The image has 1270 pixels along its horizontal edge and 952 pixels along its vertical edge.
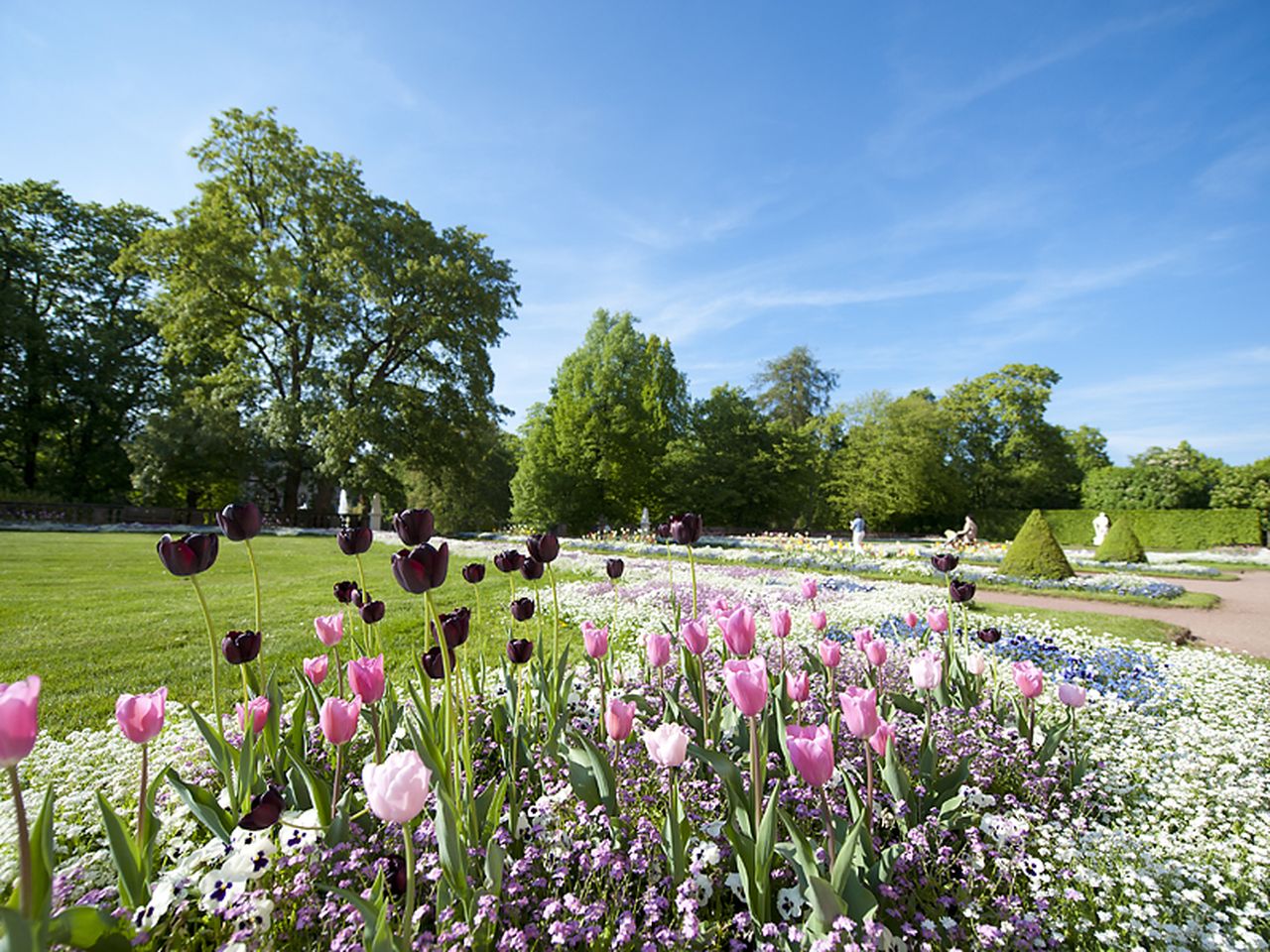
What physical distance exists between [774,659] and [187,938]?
3.26m

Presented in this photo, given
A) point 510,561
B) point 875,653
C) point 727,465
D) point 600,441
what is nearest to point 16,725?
point 510,561

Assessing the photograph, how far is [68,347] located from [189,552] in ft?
118

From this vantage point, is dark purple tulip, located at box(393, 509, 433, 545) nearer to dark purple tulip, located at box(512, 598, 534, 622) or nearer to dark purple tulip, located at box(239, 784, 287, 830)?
dark purple tulip, located at box(239, 784, 287, 830)

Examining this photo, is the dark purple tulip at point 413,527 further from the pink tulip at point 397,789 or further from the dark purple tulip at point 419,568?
the pink tulip at point 397,789

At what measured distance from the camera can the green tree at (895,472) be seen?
3141 centimetres

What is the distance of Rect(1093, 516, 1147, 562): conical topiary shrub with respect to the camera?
16375 millimetres

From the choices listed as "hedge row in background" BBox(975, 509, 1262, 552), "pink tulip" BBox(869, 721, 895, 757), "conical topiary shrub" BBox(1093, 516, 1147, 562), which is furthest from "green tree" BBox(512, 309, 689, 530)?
"pink tulip" BBox(869, 721, 895, 757)

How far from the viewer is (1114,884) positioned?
1974 mm

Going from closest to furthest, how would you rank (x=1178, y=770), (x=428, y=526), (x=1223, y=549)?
(x=428, y=526), (x=1178, y=770), (x=1223, y=549)

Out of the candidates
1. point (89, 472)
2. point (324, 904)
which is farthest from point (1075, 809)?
point (89, 472)

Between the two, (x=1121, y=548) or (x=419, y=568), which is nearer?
(x=419, y=568)

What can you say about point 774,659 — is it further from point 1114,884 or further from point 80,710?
point 80,710

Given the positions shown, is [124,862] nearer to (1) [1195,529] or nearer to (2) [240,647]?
(2) [240,647]

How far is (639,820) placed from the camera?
2.03 meters
